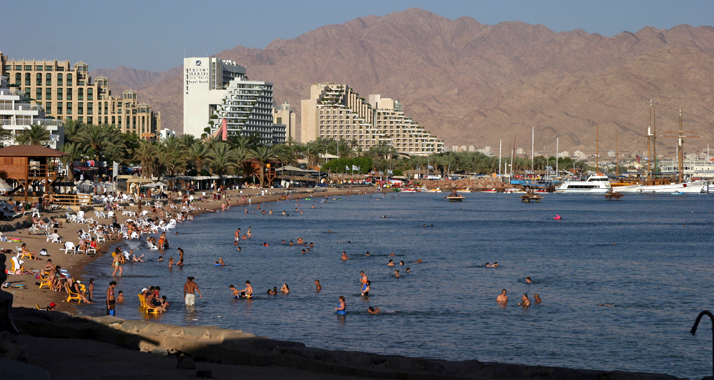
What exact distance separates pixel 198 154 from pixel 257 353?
289 ft

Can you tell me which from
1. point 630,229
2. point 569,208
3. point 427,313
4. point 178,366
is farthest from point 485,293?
point 569,208

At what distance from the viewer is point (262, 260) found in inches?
1665

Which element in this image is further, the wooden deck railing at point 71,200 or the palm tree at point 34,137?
the palm tree at point 34,137

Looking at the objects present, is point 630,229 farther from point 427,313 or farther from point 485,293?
point 427,313

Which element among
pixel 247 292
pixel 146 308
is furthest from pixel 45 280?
pixel 247 292

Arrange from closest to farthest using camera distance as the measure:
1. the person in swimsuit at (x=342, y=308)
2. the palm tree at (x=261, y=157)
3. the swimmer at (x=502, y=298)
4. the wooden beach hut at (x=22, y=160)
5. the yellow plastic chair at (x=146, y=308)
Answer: the yellow plastic chair at (x=146, y=308) → the person in swimsuit at (x=342, y=308) → the swimmer at (x=502, y=298) → the wooden beach hut at (x=22, y=160) → the palm tree at (x=261, y=157)

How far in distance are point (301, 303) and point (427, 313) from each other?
201 inches

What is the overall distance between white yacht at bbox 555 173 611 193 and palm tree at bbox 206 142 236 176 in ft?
274

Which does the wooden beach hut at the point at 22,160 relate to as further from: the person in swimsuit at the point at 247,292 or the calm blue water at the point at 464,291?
the person in swimsuit at the point at 247,292

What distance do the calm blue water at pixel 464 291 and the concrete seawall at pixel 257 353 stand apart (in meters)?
5.63

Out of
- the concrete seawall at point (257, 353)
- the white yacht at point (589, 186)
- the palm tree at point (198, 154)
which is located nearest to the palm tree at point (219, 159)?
the palm tree at point (198, 154)

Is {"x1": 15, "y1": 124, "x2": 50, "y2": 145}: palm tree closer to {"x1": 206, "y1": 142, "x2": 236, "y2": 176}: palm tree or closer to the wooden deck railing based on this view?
the wooden deck railing

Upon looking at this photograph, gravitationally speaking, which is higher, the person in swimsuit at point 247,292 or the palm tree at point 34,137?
the palm tree at point 34,137

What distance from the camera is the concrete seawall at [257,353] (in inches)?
609
